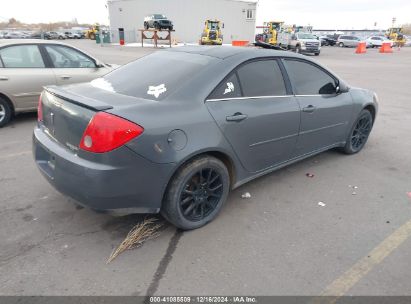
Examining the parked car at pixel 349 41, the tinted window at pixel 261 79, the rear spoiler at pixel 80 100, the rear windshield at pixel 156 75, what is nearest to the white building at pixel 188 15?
the parked car at pixel 349 41

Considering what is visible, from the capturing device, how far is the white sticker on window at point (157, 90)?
2.99 metres

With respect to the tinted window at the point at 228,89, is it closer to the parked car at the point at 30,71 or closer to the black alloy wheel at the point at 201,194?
the black alloy wheel at the point at 201,194

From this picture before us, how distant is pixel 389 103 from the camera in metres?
9.27

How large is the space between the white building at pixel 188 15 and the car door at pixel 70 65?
39.2m

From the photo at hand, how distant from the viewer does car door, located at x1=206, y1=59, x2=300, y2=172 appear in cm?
314

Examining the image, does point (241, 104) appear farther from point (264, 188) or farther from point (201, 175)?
point (264, 188)

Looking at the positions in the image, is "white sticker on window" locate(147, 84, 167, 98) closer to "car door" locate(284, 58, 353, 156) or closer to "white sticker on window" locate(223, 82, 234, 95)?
"white sticker on window" locate(223, 82, 234, 95)

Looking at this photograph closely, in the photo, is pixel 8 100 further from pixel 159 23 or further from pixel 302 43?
pixel 159 23

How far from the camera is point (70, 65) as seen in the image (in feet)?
21.4

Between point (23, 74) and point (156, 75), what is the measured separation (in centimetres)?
388

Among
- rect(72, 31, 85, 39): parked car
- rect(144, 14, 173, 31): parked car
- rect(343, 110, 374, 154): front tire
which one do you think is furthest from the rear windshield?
rect(72, 31, 85, 39): parked car

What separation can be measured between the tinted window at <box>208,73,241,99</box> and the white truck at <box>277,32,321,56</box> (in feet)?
87.0

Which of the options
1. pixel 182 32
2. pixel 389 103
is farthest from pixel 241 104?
pixel 182 32

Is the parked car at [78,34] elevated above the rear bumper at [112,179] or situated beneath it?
situated beneath
